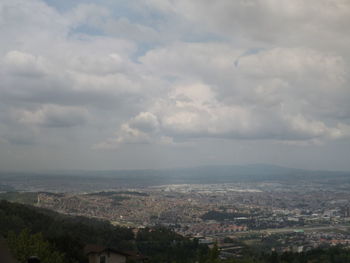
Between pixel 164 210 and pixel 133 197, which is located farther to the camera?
pixel 133 197

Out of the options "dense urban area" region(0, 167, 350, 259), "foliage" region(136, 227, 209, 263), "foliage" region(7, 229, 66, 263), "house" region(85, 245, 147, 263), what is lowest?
"dense urban area" region(0, 167, 350, 259)

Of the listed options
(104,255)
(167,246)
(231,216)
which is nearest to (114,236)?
(167,246)

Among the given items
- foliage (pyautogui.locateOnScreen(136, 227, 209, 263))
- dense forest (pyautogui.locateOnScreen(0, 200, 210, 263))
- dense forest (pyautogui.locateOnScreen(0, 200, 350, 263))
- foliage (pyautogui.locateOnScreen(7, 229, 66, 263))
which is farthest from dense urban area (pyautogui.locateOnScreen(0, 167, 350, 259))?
foliage (pyautogui.locateOnScreen(7, 229, 66, 263))

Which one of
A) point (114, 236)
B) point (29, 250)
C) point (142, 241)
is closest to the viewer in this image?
point (29, 250)

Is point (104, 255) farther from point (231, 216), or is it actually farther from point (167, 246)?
point (231, 216)

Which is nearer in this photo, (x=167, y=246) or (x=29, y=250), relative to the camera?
(x=29, y=250)

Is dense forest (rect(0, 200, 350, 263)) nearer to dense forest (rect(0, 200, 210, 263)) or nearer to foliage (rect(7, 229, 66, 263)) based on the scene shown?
dense forest (rect(0, 200, 210, 263))

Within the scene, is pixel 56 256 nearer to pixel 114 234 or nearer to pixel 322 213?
pixel 114 234

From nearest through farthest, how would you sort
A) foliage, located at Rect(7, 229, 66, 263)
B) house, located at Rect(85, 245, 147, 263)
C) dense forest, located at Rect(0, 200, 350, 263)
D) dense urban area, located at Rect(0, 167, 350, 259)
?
1. foliage, located at Rect(7, 229, 66, 263)
2. house, located at Rect(85, 245, 147, 263)
3. dense forest, located at Rect(0, 200, 350, 263)
4. dense urban area, located at Rect(0, 167, 350, 259)

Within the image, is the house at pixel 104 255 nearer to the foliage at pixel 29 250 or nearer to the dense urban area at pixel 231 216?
the foliage at pixel 29 250

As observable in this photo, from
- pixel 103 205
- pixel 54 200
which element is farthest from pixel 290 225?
pixel 54 200

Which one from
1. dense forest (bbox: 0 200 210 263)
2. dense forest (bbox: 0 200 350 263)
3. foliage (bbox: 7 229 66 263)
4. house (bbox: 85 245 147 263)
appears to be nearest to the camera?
foliage (bbox: 7 229 66 263)
